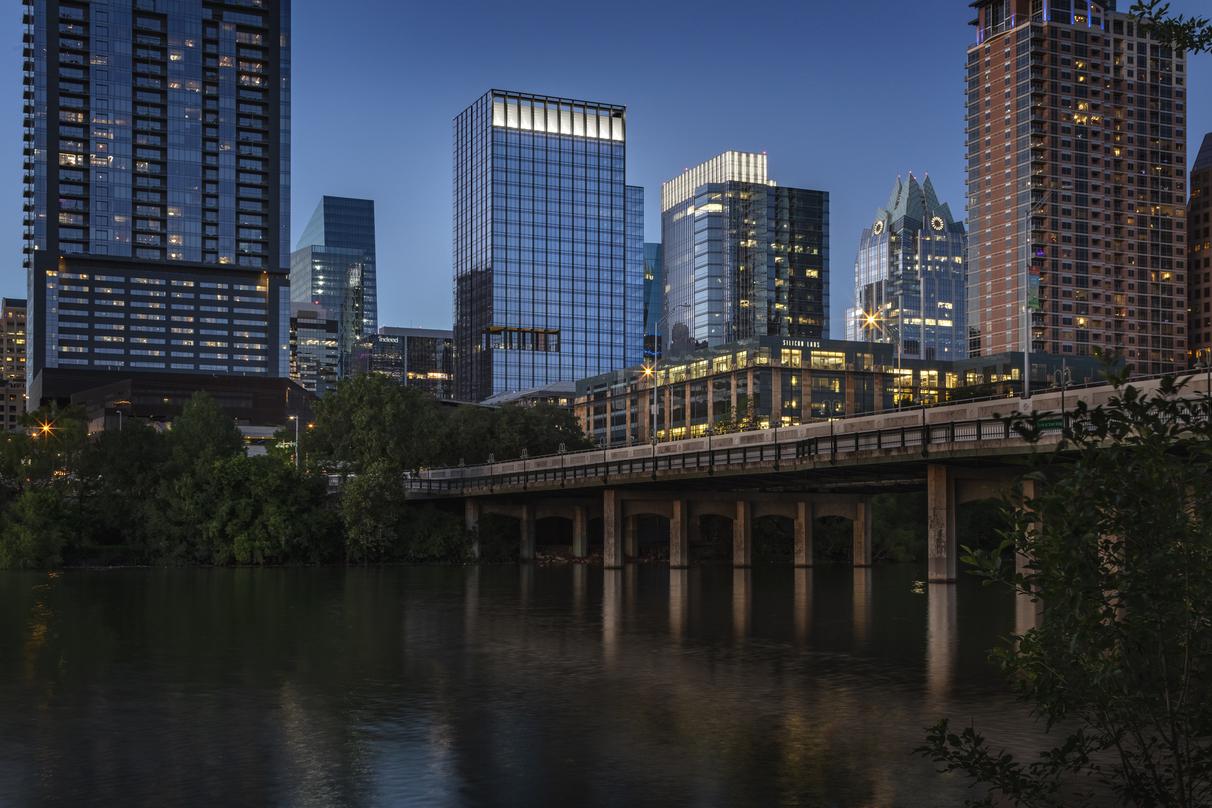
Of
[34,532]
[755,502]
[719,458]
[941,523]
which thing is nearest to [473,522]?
[755,502]

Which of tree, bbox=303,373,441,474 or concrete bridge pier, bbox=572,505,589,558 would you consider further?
concrete bridge pier, bbox=572,505,589,558

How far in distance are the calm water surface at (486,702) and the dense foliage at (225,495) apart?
44010 mm

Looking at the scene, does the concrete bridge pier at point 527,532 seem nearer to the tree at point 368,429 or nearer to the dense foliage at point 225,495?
the dense foliage at point 225,495

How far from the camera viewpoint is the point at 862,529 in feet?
339

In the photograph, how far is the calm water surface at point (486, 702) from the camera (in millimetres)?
21000

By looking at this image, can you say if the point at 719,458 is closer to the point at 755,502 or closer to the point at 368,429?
the point at 755,502

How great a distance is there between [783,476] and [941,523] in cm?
1470

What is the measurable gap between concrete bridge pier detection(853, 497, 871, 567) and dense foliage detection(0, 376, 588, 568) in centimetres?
3546

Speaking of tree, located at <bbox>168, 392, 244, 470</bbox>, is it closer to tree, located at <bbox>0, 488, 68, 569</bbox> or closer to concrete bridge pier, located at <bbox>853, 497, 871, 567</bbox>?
tree, located at <bbox>0, 488, 68, 569</bbox>

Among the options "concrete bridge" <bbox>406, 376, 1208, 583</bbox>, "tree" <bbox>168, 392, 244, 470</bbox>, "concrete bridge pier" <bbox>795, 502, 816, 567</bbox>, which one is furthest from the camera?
"tree" <bbox>168, 392, 244, 470</bbox>

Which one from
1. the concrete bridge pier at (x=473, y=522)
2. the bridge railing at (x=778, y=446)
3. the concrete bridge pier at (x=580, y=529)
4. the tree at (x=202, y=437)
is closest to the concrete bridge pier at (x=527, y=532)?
the concrete bridge pier at (x=580, y=529)

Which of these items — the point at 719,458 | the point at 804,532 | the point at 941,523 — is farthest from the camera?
the point at 804,532

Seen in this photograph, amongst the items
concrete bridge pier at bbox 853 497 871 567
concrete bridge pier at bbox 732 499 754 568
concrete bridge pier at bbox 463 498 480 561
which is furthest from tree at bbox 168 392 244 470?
concrete bridge pier at bbox 853 497 871 567

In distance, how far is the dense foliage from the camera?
340 feet
